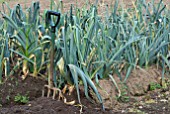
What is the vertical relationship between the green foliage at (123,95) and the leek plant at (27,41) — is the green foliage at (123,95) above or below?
below

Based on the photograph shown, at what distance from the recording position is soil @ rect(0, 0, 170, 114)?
397cm

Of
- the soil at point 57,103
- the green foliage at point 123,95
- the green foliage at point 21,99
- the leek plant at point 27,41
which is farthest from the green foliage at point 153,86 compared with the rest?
the green foliage at point 21,99

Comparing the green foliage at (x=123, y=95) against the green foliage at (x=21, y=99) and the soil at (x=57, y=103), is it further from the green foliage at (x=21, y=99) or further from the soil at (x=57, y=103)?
the green foliage at (x=21, y=99)

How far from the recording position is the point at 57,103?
405 cm

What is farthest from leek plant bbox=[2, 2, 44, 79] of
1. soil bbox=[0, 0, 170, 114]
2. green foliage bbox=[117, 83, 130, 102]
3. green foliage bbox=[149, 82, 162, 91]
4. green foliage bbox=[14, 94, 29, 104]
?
green foliage bbox=[149, 82, 162, 91]

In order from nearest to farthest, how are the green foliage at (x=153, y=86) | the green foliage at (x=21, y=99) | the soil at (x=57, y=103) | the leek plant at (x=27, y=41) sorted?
the soil at (x=57, y=103) → the green foliage at (x=21, y=99) → the leek plant at (x=27, y=41) → the green foliage at (x=153, y=86)

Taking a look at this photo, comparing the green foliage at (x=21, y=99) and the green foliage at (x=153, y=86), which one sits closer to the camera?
the green foliage at (x=21, y=99)

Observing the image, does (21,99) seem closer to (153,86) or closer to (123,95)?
(123,95)

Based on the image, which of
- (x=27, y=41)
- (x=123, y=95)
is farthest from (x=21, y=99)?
(x=123, y=95)

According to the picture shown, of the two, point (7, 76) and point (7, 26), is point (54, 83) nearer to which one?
point (7, 76)

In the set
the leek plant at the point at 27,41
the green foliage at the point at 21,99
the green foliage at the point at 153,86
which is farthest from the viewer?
the green foliage at the point at 153,86

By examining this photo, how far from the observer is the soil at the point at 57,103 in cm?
397

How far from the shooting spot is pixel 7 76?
457cm

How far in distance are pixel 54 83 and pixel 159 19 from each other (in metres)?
1.74
